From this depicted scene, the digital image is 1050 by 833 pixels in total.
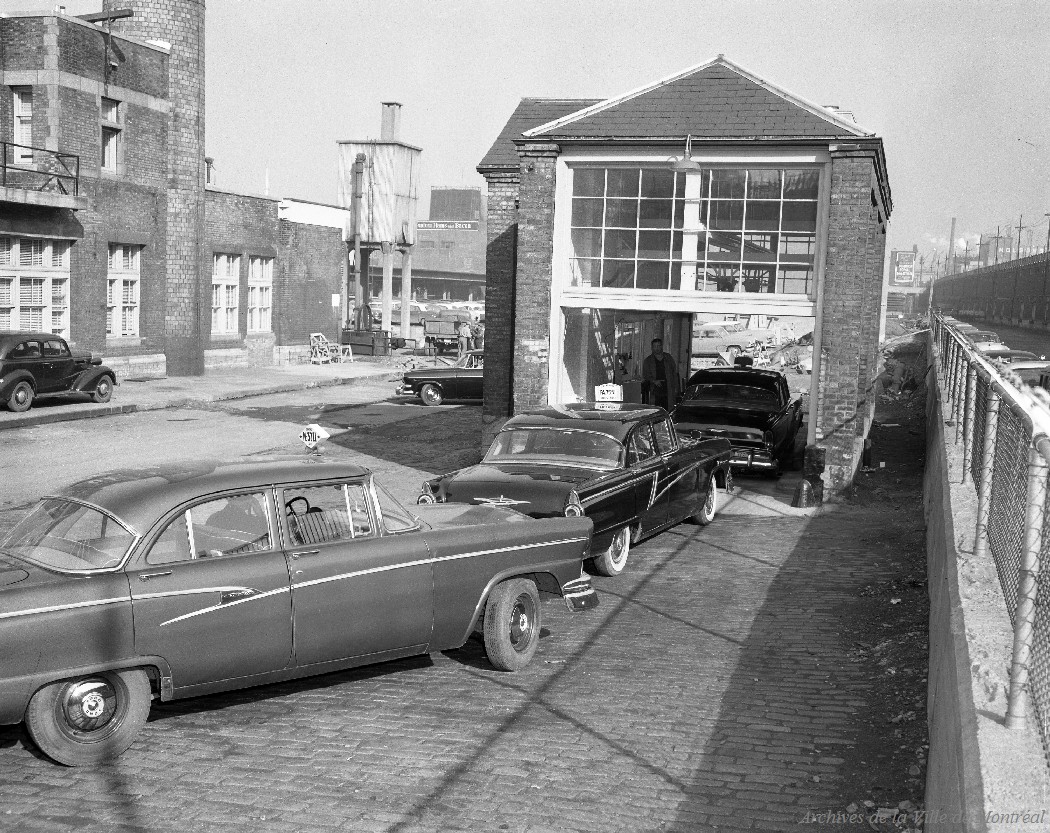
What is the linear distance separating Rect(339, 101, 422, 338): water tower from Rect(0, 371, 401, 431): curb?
9.57 m

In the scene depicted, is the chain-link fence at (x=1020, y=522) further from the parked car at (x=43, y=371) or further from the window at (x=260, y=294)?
the window at (x=260, y=294)

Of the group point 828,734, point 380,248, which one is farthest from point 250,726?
point 380,248

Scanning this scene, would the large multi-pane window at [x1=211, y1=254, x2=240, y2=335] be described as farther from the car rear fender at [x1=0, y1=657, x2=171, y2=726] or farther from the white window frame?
the car rear fender at [x1=0, y1=657, x2=171, y2=726]

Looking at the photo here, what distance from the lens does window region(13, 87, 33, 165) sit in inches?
1086

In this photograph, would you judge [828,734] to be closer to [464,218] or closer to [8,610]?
[8,610]

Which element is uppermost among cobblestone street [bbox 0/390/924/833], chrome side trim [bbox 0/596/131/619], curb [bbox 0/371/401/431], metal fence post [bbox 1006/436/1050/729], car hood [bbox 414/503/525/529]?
metal fence post [bbox 1006/436/1050/729]

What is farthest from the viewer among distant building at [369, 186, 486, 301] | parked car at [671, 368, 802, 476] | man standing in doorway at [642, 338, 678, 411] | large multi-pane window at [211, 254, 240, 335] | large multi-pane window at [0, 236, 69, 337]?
distant building at [369, 186, 486, 301]

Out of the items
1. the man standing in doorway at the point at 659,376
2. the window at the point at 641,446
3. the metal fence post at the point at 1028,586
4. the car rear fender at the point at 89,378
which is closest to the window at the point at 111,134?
the car rear fender at the point at 89,378

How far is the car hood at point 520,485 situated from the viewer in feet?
34.0

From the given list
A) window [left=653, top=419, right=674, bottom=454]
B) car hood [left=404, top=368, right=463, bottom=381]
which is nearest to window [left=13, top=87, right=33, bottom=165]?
car hood [left=404, top=368, right=463, bottom=381]

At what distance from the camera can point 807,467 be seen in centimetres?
1566

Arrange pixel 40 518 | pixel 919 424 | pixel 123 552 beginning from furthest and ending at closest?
pixel 919 424 → pixel 40 518 → pixel 123 552

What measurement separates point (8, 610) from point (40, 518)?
112 centimetres

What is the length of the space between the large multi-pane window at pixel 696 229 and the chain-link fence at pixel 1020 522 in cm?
726
